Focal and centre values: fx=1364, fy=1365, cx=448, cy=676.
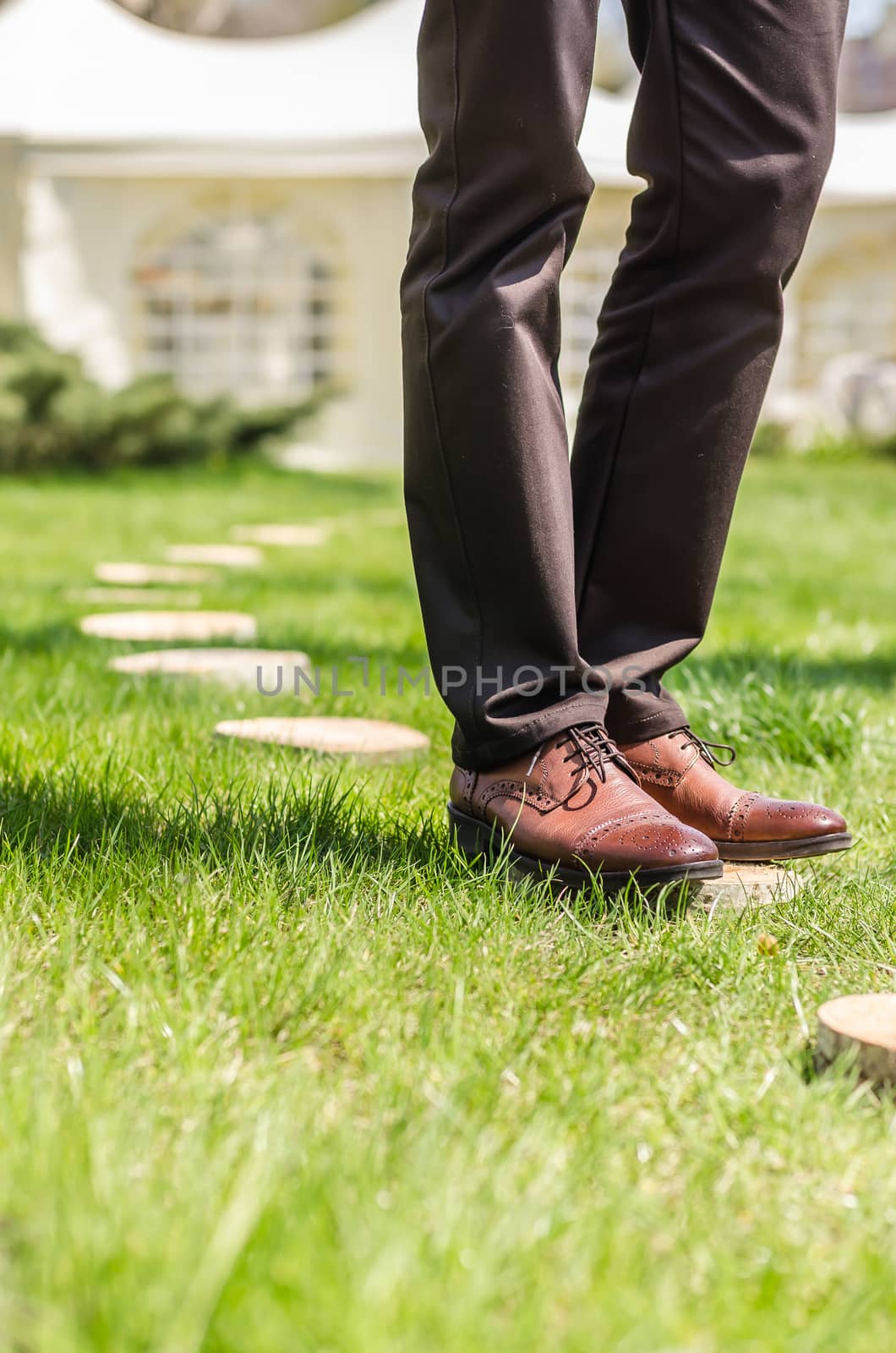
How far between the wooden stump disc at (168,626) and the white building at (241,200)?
8594 mm

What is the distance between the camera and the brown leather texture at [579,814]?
1.45m

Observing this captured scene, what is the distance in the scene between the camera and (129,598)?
3.73 meters

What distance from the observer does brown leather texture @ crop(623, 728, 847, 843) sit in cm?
162

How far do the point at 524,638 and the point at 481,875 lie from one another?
10.5 inches

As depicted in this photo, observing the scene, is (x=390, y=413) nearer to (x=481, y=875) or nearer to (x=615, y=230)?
(x=615, y=230)

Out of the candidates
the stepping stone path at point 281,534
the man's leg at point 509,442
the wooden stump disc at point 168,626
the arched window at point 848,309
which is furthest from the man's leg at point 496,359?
the arched window at point 848,309

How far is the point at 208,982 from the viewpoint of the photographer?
1198mm

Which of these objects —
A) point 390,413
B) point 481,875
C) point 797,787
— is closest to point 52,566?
point 797,787

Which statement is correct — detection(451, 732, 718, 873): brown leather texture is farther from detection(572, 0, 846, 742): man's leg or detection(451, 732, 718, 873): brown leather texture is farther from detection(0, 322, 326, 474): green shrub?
detection(0, 322, 326, 474): green shrub

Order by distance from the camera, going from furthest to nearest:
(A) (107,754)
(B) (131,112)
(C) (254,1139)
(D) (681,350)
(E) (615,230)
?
1. (E) (615,230)
2. (B) (131,112)
3. (A) (107,754)
4. (D) (681,350)
5. (C) (254,1139)

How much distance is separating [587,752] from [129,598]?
2442mm

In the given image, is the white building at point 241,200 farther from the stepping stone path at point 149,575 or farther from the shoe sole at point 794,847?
the shoe sole at point 794,847

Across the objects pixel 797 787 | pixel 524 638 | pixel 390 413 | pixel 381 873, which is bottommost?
pixel 390 413

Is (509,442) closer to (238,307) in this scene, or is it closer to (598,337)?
(598,337)
